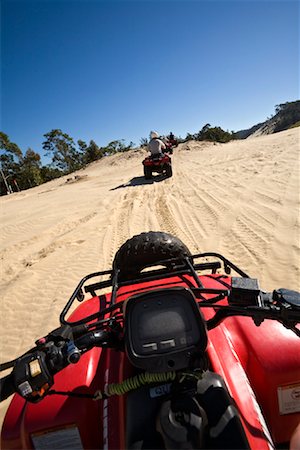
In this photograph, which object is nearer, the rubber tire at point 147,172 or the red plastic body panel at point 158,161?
the red plastic body panel at point 158,161

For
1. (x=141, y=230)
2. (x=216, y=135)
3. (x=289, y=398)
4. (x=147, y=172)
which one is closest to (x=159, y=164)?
(x=147, y=172)

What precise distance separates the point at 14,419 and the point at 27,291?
3.38 meters

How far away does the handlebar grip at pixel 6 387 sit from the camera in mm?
874

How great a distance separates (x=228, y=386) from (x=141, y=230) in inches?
189

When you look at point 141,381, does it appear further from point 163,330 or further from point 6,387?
point 6,387

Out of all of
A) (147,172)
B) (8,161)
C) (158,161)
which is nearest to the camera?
(158,161)

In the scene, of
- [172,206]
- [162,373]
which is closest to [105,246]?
[172,206]

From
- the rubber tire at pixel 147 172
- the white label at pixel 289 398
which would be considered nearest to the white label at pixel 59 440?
the white label at pixel 289 398

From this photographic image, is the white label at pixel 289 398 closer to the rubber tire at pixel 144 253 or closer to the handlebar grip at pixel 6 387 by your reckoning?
the handlebar grip at pixel 6 387

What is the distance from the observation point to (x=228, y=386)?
3.75 ft

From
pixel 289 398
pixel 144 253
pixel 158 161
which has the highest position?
pixel 158 161

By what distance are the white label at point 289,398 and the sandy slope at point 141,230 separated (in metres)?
2.30

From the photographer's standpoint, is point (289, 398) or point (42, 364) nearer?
point (42, 364)

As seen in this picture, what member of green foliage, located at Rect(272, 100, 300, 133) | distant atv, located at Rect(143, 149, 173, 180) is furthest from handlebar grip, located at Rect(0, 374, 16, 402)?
green foliage, located at Rect(272, 100, 300, 133)
